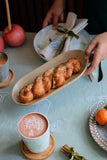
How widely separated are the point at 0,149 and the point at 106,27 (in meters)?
0.98

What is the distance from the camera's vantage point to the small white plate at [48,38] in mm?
1158

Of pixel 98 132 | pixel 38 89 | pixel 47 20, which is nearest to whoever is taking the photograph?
pixel 98 132

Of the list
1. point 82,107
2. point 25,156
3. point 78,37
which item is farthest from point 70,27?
point 25,156

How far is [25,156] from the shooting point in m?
0.74

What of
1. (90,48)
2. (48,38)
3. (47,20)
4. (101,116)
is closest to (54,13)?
(47,20)

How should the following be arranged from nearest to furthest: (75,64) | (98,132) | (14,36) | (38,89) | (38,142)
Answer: (38,142)
(98,132)
(38,89)
(75,64)
(14,36)

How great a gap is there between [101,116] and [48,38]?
2.03 feet

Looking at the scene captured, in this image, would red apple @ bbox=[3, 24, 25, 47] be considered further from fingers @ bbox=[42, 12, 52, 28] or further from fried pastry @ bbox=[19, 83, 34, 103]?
fried pastry @ bbox=[19, 83, 34, 103]

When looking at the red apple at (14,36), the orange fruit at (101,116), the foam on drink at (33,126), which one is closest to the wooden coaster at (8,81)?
the red apple at (14,36)

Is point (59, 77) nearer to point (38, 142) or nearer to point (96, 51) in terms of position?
point (96, 51)

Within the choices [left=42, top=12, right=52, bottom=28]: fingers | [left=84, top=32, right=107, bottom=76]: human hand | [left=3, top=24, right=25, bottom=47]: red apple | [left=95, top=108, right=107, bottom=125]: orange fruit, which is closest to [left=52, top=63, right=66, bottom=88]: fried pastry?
[left=84, top=32, right=107, bottom=76]: human hand

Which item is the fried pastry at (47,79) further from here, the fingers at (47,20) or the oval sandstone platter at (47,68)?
the fingers at (47,20)

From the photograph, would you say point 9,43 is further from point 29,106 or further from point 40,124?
point 40,124

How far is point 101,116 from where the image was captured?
78 cm
